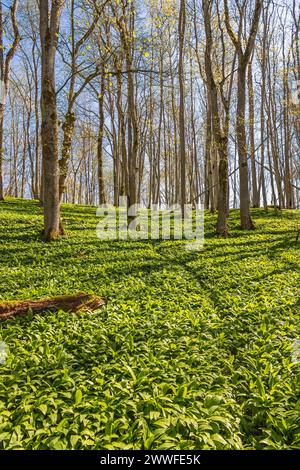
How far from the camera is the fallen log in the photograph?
187 inches

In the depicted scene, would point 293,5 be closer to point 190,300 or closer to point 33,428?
point 190,300

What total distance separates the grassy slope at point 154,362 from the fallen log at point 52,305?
0.22m

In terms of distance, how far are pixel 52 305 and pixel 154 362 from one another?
2107mm

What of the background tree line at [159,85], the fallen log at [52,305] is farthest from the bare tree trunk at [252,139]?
the fallen log at [52,305]

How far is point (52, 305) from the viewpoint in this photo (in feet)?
16.3

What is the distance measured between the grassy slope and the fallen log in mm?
217

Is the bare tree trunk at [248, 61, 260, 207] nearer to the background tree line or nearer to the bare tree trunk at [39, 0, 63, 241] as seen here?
the background tree line

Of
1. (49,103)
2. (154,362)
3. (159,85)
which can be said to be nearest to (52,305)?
(154,362)

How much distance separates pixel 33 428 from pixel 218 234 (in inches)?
397

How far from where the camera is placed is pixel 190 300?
5621 mm

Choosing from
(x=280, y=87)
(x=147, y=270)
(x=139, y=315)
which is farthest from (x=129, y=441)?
→ (x=280, y=87)

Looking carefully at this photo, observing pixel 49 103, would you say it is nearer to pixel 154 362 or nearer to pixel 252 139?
pixel 154 362

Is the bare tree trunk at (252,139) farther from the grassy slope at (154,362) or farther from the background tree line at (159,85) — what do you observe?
the grassy slope at (154,362)
